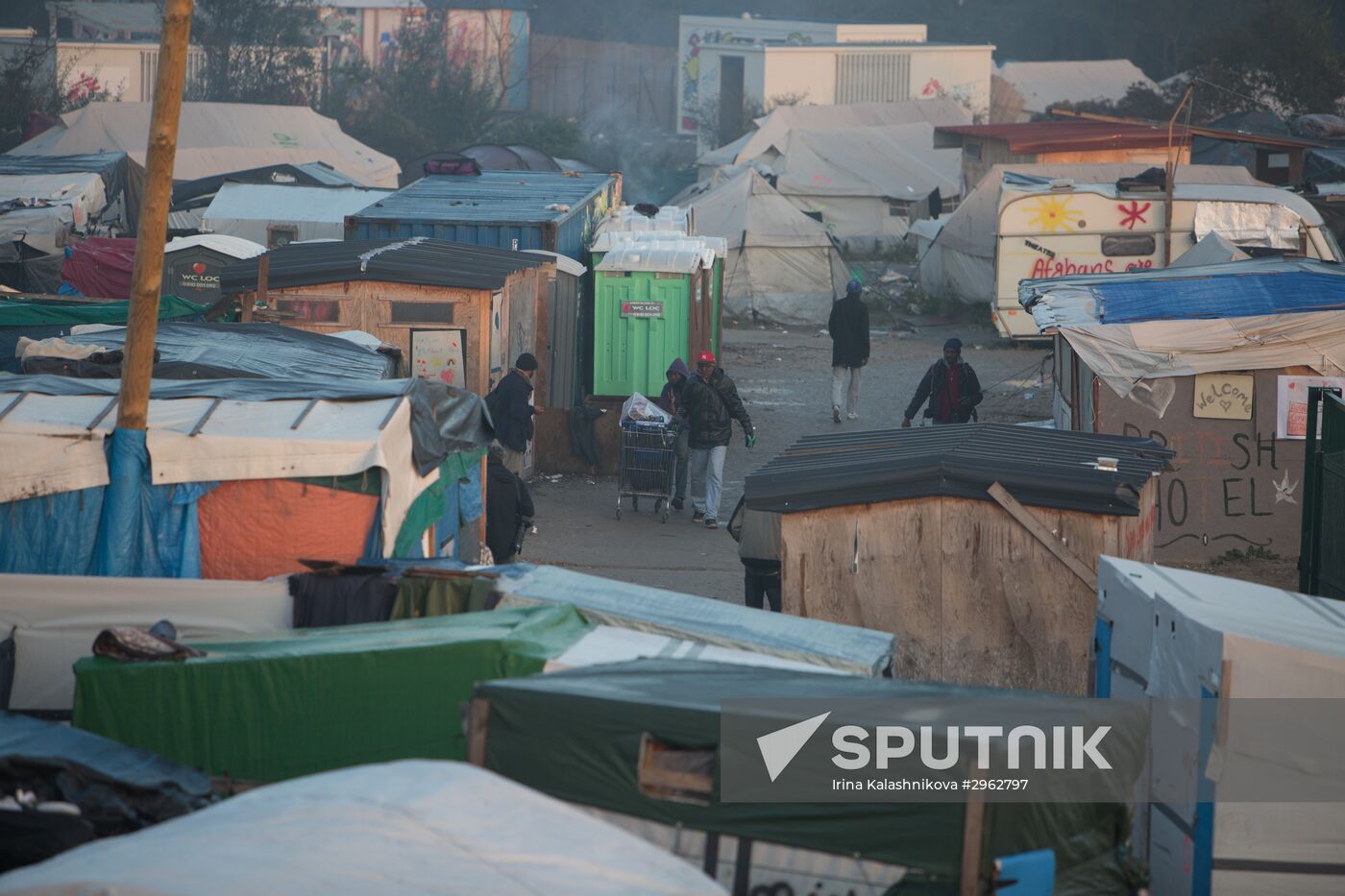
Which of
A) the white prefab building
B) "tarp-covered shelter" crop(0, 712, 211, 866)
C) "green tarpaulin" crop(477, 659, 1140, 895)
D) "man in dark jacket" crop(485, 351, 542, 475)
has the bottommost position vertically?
"tarp-covered shelter" crop(0, 712, 211, 866)

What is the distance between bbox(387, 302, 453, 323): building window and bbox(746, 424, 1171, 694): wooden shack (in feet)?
18.4

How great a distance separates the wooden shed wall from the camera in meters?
8.15

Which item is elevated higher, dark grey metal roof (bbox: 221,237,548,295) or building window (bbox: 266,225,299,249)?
building window (bbox: 266,225,299,249)

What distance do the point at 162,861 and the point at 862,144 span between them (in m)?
34.9

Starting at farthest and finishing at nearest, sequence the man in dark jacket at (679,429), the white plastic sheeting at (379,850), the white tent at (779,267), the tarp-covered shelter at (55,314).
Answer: the white tent at (779,267)
the man in dark jacket at (679,429)
the tarp-covered shelter at (55,314)
the white plastic sheeting at (379,850)

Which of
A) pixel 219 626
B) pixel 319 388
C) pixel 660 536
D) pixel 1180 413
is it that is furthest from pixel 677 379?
pixel 219 626

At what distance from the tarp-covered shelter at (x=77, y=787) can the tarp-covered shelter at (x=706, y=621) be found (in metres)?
1.79

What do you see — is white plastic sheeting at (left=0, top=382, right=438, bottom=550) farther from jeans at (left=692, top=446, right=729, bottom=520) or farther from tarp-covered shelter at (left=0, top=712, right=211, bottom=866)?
jeans at (left=692, top=446, right=729, bottom=520)

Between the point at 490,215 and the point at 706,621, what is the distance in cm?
1133

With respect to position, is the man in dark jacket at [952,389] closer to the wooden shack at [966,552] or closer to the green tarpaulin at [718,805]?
the wooden shack at [966,552]

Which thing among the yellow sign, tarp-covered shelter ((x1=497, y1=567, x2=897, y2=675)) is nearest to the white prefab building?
the yellow sign

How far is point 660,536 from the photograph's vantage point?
519 inches

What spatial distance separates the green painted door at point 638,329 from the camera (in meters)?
15.5

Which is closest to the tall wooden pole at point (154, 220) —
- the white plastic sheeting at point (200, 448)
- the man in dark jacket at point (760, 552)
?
the white plastic sheeting at point (200, 448)
